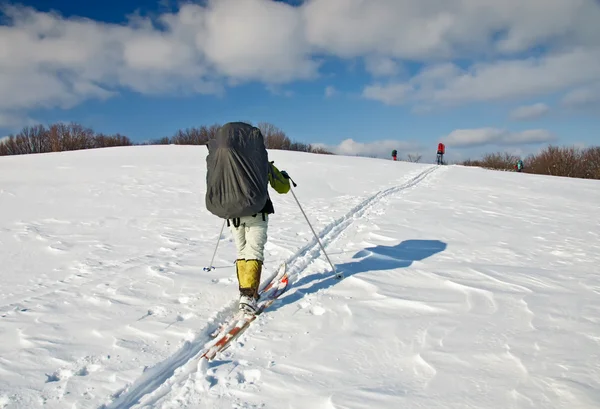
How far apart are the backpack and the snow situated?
119 centimetres

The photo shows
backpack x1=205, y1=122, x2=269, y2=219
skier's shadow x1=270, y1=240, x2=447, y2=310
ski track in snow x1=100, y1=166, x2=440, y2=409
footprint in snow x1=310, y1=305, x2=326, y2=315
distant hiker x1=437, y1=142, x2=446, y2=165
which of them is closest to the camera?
ski track in snow x1=100, y1=166, x2=440, y2=409

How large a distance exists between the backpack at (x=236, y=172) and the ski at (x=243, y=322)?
1.11 metres

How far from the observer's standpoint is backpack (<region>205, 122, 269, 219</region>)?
4.05 meters

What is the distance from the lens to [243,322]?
12.8 feet

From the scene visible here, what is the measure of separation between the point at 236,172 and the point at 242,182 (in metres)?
0.13

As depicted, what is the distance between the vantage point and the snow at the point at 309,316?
2799 millimetres

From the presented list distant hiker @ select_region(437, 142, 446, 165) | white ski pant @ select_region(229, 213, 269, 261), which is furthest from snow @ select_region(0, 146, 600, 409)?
distant hiker @ select_region(437, 142, 446, 165)

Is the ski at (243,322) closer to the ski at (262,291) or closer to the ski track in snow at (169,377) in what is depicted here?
the ski at (262,291)

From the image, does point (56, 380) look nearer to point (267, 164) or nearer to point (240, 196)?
point (240, 196)

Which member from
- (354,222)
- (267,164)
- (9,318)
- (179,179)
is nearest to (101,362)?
(9,318)

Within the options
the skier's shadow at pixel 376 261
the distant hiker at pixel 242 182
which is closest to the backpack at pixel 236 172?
the distant hiker at pixel 242 182

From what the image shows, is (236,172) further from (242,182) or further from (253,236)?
(253,236)

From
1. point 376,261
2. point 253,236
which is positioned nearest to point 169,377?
point 253,236

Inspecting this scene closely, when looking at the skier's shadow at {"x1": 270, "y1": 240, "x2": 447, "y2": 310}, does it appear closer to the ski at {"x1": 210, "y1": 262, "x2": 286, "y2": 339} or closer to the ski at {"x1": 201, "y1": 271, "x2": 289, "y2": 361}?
the ski at {"x1": 201, "y1": 271, "x2": 289, "y2": 361}
